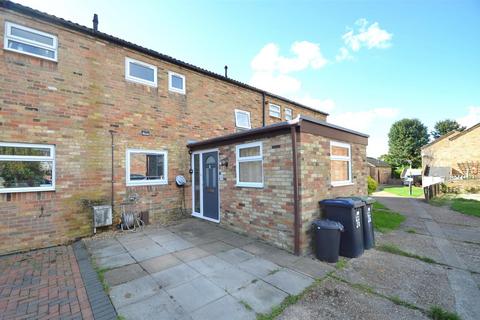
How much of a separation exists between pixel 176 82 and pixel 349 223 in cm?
730

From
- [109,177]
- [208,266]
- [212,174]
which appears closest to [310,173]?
[208,266]

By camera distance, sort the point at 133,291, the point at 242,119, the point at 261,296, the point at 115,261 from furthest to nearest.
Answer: the point at 242,119 < the point at 115,261 < the point at 133,291 < the point at 261,296

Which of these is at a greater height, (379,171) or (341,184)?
(341,184)

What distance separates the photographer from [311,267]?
4211 mm

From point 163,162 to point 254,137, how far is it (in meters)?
3.65

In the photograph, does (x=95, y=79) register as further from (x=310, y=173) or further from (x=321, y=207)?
(x=321, y=207)

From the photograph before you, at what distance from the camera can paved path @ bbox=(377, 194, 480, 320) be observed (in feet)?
10.5

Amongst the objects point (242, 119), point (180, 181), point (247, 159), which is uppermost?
point (242, 119)

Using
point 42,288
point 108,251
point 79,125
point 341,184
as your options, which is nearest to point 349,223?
point 341,184

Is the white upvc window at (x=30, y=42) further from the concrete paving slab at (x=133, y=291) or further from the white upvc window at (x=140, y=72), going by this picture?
the concrete paving slab at (x=133, y=291)

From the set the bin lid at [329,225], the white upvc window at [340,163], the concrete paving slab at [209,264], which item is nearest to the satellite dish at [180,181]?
the concrete paving slab at [209,264]

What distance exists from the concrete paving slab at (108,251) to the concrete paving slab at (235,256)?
232cm

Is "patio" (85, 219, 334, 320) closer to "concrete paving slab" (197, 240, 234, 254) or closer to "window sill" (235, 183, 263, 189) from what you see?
"concrete paving slab" (197, 240, 234, 254)

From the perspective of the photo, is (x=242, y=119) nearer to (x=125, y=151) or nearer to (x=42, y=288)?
(x=125, y=151)
